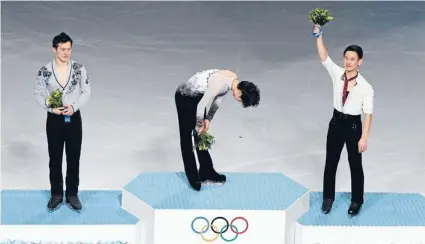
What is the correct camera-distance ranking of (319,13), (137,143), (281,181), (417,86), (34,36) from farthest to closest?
(34,36) < (417,86) < (137,143) < (281,181) < (319,13)

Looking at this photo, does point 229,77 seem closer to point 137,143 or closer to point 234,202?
point 234,202

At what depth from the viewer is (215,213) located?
27.0 feet

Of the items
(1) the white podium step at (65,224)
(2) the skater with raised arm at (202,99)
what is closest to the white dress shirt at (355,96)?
(2) the skater with raised arm at (202,99)

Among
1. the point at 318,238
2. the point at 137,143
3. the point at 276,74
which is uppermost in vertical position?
the point at 276,74

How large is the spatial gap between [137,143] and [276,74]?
6.78 ft

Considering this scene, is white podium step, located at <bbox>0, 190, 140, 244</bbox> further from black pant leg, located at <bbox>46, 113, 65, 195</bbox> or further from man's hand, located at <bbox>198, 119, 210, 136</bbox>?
man's hand, located at <bbox>198, 119, 210, 136</bbox>

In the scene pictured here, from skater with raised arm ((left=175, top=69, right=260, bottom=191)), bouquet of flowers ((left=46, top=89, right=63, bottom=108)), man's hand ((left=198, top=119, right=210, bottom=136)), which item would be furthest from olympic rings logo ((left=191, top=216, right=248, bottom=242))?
bouquet of flowers ((left=46, top=89, right=63, bottom=108))

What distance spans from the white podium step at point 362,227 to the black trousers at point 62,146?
4.76 feet

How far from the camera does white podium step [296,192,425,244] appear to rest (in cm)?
830

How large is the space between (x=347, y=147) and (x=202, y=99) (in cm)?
97

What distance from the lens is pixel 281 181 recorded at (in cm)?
878

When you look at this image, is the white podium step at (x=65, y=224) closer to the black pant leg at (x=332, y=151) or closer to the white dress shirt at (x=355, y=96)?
the black pant leg at (x=332, y=151)

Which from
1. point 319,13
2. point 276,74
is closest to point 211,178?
point 319,13

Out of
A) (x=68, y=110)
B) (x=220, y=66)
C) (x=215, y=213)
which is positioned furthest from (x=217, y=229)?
(x=220, y=66)
